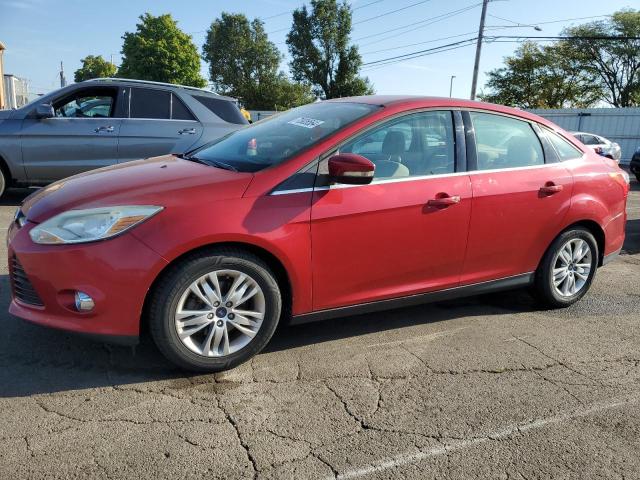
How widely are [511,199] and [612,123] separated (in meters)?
25.7

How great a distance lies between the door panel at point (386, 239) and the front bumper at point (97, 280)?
3.25 ft

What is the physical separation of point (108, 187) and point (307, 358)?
1.56 meters

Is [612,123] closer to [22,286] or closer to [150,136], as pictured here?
[150,136]

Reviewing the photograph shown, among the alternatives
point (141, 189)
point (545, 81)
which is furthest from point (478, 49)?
point (141, 189)

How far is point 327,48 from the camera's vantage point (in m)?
54.9

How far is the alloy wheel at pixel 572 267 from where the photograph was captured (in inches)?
168

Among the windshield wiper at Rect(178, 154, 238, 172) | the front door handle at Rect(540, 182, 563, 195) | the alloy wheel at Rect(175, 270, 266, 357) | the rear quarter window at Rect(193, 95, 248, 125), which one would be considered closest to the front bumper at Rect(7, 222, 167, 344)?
the alloy wheel at Rect(175, 270, 266, 357)

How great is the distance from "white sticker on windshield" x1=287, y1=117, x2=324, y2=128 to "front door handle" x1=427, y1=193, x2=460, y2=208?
910mm

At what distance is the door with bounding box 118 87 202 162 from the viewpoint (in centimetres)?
772

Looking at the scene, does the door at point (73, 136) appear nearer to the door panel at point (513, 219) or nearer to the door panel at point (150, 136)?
the door panel at point (150, 136)

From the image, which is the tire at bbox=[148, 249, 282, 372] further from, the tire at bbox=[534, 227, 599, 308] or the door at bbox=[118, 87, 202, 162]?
the door at bbox=[118, 87, 202, 162]

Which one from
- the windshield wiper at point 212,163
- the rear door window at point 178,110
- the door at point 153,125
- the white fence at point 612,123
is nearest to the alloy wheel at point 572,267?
the windshield wiper at point 212,163

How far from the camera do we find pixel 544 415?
277cm

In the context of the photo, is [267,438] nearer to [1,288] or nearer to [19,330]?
[19,330]
